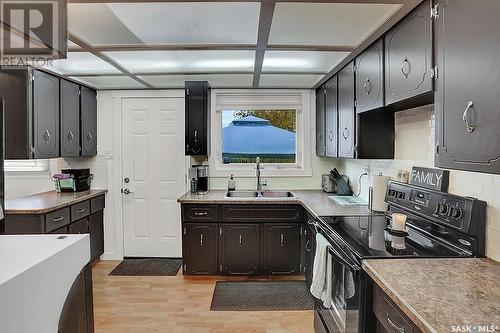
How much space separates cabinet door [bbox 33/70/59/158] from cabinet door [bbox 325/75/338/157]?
280cm

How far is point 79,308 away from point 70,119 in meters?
2.79

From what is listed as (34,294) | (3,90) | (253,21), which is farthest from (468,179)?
(3,90)

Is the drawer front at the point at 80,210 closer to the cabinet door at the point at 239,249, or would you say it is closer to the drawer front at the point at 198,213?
the drawer front at the point at 198,213

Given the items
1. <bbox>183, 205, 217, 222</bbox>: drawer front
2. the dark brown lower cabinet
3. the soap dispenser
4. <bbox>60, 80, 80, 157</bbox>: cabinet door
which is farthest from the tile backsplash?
<bbox>60, 80, 80, 157</bbox>: cabinet door

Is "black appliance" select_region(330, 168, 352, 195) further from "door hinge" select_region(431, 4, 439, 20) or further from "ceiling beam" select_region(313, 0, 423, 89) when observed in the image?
"door hinge" select_region(431, 4, 439, 20)

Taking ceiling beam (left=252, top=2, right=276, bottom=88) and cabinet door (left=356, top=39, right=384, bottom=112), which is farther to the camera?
cabinet door (left=356, top=39, right=384, bottom=112)

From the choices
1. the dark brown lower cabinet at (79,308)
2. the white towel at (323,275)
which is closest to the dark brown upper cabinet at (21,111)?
the dark brown lower cabinet at (79,308)

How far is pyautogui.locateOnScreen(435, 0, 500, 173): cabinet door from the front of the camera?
46.4 inches

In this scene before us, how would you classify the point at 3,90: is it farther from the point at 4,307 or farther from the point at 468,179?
the point at 468,179

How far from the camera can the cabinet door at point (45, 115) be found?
3119 millimetres

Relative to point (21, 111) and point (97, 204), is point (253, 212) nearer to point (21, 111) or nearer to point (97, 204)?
point (97, 204)

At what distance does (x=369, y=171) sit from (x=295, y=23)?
5.91 ft

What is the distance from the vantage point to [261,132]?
441 centimetres

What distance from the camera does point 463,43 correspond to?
1.34 metres
